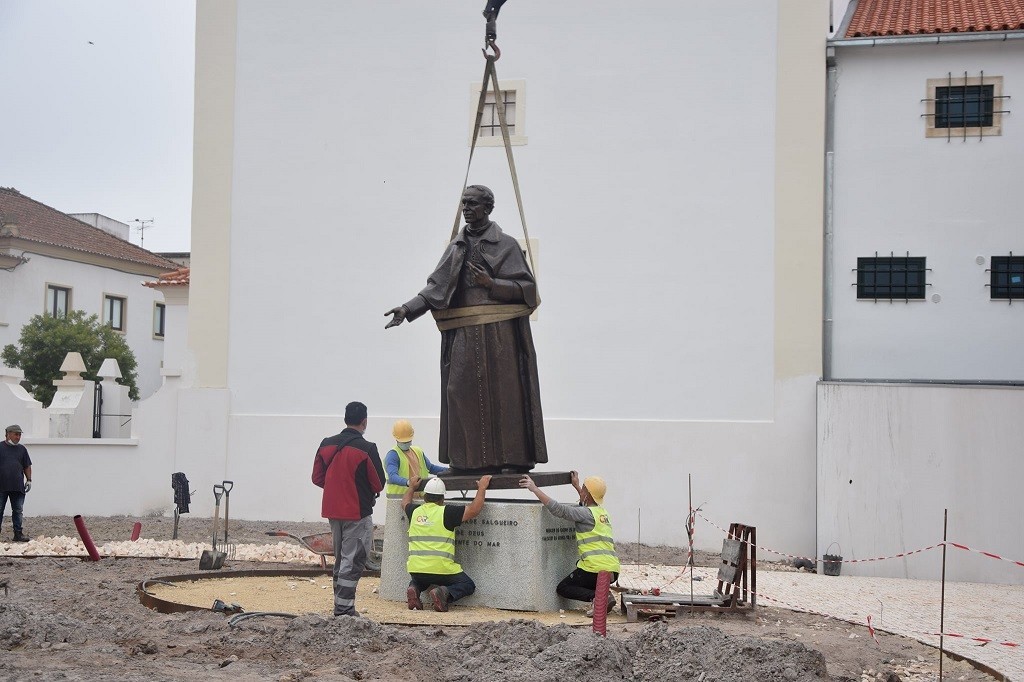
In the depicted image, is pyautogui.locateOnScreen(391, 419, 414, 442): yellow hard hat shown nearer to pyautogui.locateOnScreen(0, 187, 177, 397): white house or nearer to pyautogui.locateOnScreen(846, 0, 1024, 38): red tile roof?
pyautogui.locateOnScreen(846, 0, 1024, 38): red tile roof

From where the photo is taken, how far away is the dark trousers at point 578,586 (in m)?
9.53

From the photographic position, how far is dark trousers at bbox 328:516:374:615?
28.3 ft

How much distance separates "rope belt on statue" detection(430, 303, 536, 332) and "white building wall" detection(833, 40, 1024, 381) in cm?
897

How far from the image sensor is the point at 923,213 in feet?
57.0

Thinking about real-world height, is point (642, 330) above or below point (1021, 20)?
below

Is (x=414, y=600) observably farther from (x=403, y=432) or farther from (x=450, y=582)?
(x=403, y=432)

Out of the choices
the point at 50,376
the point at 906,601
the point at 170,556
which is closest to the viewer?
the point at 906,601

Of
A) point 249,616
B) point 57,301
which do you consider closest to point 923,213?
point 249,616

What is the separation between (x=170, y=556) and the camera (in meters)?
13.7

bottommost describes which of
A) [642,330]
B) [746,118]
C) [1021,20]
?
[642,330]

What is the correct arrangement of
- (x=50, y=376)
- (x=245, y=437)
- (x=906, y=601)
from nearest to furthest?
1. (x=906, y=601)
2. (x=245, y=437)
3. (x=50, y=376)

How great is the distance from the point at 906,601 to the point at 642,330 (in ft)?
20.6

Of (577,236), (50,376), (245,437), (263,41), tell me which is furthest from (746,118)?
(50,376)

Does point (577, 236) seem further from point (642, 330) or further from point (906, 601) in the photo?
point (906, 601)
